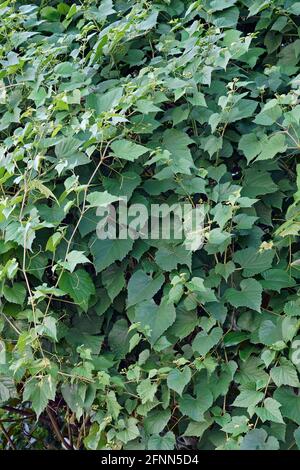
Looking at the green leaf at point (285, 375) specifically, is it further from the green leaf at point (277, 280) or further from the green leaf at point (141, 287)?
the green leaf at point (141, 287)

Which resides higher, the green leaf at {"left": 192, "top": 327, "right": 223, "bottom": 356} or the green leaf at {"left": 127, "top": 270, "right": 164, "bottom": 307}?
the green leaf at {"left": 127, "top": 270, "right": 164, "bottom": 307}

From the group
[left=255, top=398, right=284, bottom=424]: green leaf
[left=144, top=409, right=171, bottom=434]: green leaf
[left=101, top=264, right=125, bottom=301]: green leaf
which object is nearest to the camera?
[left=255, top=398, right=284, bottom=424]: green leaf

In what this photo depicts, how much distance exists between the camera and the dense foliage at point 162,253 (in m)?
1.93

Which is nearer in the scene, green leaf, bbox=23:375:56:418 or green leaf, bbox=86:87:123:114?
green leaf, bbox=23:375:56:418

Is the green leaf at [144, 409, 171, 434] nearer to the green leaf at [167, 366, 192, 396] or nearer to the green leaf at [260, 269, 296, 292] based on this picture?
the green leaf at [167, 366, 192, 396]

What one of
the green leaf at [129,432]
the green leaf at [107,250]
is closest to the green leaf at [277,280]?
the green leaf at [107,250]

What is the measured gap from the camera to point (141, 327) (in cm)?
199

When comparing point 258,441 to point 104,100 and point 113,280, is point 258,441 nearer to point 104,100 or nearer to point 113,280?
point 113,280

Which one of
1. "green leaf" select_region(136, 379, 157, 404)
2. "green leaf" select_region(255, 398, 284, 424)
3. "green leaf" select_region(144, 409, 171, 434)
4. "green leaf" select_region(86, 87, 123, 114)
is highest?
"green leaf" select_region(86, 87, 123, 114)

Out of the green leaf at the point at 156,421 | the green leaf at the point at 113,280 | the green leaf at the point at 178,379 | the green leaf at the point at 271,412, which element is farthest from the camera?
the green leaf at the point at 113,280

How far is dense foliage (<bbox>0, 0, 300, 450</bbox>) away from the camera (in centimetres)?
193

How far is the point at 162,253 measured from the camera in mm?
2031

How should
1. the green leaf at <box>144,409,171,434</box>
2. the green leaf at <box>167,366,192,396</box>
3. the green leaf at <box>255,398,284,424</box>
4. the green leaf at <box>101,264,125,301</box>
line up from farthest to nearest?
1. the green leaf at <box>101,264,125,301</box>
2. the green leaf at <box>144,409,171,434</box>
3. the green leaf at <box>167,366,192,396</box>
4. the green leaf at <box>255,398,284,424</box>

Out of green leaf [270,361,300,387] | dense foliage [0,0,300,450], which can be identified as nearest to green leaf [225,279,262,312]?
dense foliage [0,0,300,450]
